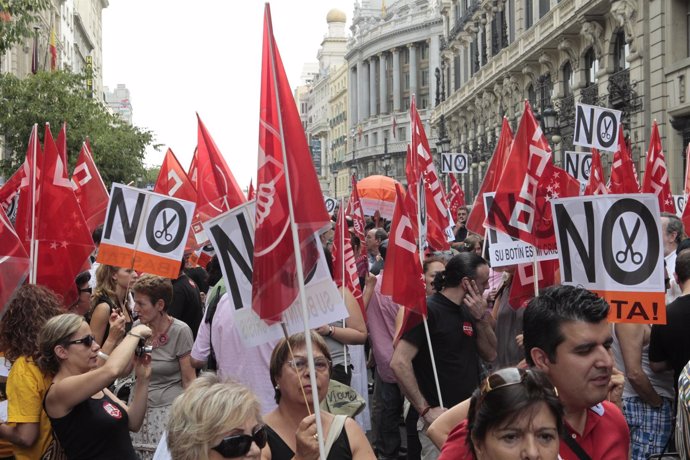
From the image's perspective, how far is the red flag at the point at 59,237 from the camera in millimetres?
7297

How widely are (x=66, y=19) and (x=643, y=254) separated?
2653 inches

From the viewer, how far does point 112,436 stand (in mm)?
4453

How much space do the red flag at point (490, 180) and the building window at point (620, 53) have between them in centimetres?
1479

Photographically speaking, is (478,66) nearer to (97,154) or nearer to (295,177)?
(97,154)

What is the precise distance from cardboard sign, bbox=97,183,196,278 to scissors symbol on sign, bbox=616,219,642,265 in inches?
132

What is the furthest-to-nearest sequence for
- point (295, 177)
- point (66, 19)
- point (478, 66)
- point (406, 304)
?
point (66, 19), point (478, 66), point (406, 304), point (295, 177)

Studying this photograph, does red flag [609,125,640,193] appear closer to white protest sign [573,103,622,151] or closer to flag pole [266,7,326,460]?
white protest sign [573,103,622,151]

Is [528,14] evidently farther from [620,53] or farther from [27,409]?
[27,409]

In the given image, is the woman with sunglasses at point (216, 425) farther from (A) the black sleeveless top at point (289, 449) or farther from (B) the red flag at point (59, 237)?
(B) the red flag at point (59, 237)

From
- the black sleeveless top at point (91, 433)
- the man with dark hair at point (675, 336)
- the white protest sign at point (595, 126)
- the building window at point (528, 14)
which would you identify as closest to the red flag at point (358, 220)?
the white protest sign at point (595, 126)

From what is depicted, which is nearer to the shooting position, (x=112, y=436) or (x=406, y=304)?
(x=112, y=436)

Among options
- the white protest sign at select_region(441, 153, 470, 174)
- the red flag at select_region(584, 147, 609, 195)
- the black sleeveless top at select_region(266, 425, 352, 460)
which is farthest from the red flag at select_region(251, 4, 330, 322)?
the white protest sign at select_region(441, 153, 470, 174)

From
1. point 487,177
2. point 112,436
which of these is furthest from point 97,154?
point 112,436

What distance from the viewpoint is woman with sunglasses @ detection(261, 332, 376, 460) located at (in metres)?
3.83
